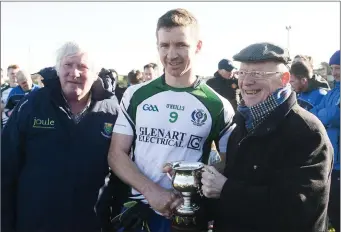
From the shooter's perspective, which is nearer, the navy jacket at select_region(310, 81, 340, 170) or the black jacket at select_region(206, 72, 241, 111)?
the navy jacket at select_region(310, 81, 340, 170)

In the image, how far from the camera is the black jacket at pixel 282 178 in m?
2.01

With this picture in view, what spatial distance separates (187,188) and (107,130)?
748 millimetres

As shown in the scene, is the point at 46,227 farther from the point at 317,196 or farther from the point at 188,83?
the point at 317,196

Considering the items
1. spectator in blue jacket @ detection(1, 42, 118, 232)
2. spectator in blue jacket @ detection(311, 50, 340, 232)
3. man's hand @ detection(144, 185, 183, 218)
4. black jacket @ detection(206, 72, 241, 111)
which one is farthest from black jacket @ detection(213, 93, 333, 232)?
black jacket @ detection(206, 72, 241, 111)

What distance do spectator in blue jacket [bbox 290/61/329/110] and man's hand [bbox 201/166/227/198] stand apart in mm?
3360

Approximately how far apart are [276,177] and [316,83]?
3.85m

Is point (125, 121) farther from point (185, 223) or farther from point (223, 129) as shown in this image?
point (185, 223)

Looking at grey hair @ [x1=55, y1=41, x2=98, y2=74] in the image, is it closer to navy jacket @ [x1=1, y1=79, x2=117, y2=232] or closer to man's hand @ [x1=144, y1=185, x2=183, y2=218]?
navy jacket @ [x1=1, y1=79, x2=117, y2=232]

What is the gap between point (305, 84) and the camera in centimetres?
537

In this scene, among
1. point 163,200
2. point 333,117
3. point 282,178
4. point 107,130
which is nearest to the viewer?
point 282,178

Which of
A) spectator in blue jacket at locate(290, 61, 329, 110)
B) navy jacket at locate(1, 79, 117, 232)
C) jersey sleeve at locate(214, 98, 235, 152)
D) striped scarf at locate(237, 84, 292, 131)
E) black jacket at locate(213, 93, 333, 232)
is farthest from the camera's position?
spectator in blue jacket at locate(290, 61, 329, 110)

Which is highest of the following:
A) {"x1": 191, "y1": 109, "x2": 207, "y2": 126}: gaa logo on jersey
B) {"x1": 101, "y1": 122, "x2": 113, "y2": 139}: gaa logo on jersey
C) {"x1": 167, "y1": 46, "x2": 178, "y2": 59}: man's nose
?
{"x1": 167, "y1": 46, "x2": 178, "y2": 59}: man's nose

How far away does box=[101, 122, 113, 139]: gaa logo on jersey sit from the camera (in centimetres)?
269

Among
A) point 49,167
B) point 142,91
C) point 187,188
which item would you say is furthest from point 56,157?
point 187,188
